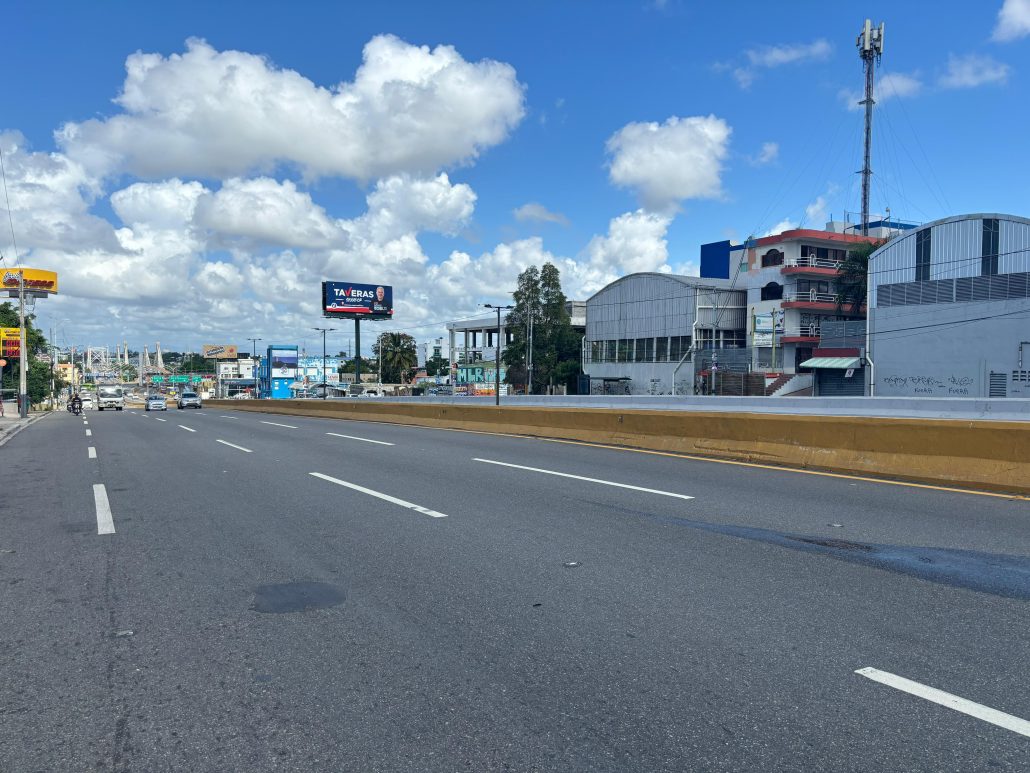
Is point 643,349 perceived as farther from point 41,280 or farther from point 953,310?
point 41,280

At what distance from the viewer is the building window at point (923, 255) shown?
42.2m

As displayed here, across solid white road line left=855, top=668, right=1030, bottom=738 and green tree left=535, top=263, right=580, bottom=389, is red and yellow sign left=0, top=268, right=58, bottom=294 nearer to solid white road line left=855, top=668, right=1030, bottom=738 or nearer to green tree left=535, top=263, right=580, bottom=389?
green tree left=535, top=263, right=580, bottom=389

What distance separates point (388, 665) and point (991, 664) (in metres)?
3.34

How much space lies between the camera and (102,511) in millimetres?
9242

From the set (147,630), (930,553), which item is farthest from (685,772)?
(930,553)

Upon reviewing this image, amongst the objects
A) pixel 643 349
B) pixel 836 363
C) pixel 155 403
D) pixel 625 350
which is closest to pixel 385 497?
pixel 836 363

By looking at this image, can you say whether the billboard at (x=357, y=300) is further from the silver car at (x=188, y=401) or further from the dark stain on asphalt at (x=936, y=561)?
the dark stain on asphalt at (x=936, y=561)

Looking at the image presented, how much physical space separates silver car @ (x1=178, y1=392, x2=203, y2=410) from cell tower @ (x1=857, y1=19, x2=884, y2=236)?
58.4 m

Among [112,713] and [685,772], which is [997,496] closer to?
[685,772]

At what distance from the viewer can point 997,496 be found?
957 centimetres

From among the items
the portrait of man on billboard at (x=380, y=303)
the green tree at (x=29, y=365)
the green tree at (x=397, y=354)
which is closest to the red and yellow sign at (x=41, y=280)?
the green tree at (x=29, y=365)

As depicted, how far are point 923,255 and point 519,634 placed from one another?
45.3 meters

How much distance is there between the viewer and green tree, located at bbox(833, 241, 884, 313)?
54.6 meters

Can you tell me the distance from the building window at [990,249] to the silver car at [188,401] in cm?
5303
